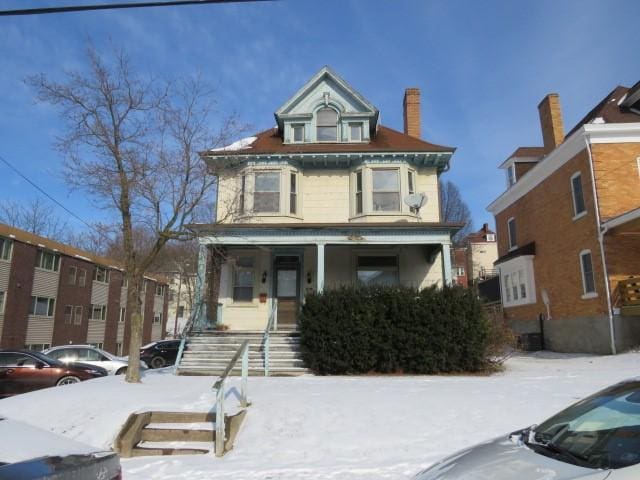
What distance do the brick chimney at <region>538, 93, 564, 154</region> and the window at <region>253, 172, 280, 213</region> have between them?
13740 mm

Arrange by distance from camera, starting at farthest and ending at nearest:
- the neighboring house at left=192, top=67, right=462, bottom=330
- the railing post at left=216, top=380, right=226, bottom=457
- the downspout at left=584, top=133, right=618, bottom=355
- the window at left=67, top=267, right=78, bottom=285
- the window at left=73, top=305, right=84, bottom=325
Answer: the window at left=73, top=305, right=84, bottom=325 → the window at left=67, top=267, right=78, bottom=285 → the neighboring house at left=192, top=67, right=462, bottom=330 → the downspout at left=584, top=133, right=618, bottom=355 → the railing post at left=216, top=380, right=226, bottom=457

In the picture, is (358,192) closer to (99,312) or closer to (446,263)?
(446,263)

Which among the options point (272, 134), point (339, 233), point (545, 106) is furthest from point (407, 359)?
point (545, 106)

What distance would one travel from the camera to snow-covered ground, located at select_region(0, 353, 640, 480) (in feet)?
19.4

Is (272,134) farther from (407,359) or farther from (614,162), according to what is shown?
(614,162)

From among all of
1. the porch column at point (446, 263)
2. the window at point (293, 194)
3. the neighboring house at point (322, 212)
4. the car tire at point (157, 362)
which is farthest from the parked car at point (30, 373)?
the porch column at point (446, 263)

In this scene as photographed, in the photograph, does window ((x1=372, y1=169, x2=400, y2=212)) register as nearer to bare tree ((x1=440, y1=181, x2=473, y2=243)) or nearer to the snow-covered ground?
the snow-covered ground

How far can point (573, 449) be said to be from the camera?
3.17 meters

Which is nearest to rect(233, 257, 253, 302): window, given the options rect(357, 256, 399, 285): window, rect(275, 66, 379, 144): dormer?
rect(357, 256, 399, 285): window

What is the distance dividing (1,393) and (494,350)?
14.0 meters

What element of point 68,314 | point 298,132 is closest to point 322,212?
point 298,132

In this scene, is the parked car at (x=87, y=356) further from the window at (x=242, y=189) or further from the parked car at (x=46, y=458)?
the parked car at (x=46, y=458)

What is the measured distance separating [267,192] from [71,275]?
76.1 feet

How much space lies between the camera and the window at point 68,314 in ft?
108
